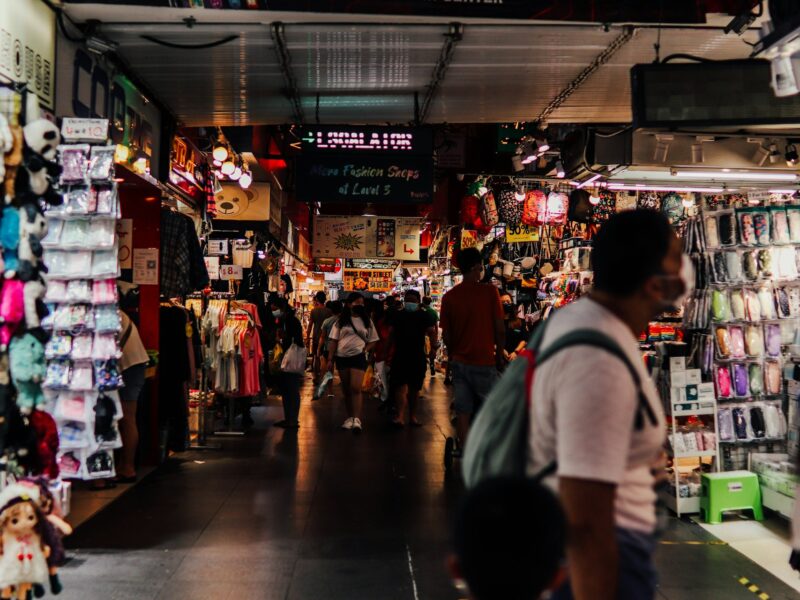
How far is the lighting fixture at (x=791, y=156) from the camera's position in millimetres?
7797

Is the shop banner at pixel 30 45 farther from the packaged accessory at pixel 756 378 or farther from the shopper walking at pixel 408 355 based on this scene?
the shopper walking at pixel 408 355

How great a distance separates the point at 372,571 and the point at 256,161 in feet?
34.1

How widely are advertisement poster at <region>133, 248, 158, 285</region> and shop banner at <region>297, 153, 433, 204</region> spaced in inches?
73.7

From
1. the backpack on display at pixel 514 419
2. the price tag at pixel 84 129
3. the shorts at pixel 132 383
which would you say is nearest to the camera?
the backpack on display at pixel 514 419

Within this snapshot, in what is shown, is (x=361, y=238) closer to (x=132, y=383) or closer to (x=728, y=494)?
(x=132, y=383)

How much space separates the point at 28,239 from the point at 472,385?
4423 millimetres

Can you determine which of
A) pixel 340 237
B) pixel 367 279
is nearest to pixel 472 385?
pixel 340 237

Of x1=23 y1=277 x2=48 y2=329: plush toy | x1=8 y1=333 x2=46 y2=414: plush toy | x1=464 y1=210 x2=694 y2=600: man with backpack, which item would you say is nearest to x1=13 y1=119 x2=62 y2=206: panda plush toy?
x1=23 y1=277 x2=48 y2=329: plush toy

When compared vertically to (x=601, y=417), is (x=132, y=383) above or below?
below

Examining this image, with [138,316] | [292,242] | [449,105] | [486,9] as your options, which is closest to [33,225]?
[486,9]

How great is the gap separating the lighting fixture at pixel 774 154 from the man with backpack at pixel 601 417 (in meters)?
6.61

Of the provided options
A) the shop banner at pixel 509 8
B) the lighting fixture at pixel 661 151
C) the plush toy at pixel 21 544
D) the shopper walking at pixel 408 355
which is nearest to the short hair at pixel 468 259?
the lighting fixture at pixel 661 151

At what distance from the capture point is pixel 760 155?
784 centimetres

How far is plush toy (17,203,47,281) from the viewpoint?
156 inches
